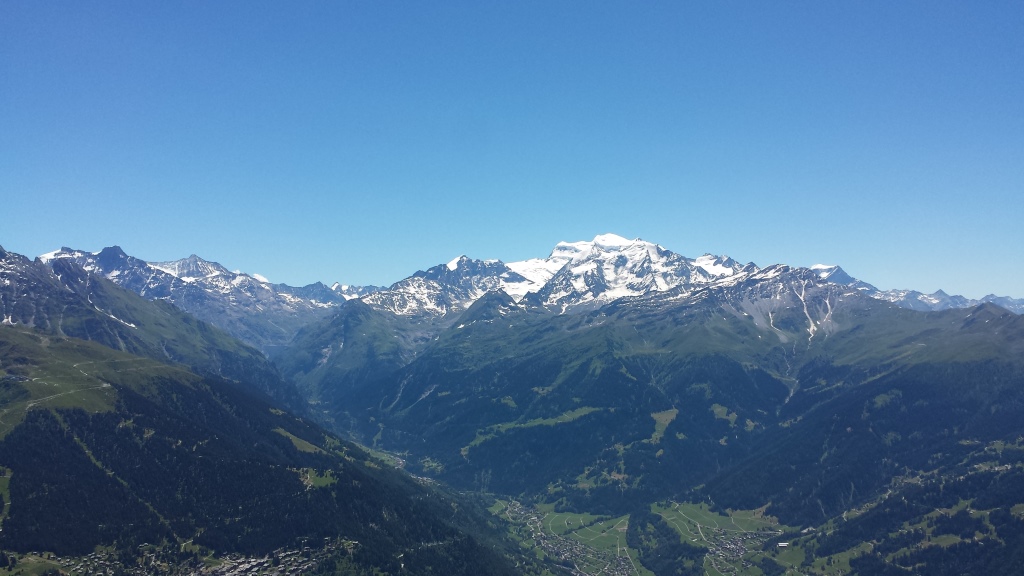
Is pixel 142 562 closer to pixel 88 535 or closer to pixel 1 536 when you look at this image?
pixel 88 535

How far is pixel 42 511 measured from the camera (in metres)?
200

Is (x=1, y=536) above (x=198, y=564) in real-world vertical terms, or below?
above

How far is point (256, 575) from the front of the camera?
7835 inches

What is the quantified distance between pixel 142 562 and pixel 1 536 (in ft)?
123

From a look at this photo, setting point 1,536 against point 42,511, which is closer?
point 1,536

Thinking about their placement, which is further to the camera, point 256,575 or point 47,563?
point 256,575

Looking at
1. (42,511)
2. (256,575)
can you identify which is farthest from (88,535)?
(256,575)

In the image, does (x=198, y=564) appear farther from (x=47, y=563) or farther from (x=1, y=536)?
(x=1, y=536)

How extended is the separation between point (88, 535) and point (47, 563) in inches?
618

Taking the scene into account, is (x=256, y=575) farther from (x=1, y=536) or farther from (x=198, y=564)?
(x=1, y=536)

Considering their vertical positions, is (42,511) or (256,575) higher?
(42,511)

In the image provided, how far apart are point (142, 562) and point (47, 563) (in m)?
23.2

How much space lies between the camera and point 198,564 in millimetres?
199625

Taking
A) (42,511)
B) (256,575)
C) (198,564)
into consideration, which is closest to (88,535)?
A: (42,511)
